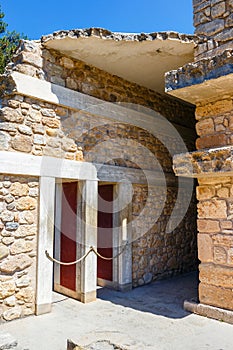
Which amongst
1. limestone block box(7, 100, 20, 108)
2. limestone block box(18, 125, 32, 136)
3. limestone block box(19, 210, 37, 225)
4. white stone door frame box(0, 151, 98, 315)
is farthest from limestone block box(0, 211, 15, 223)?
limestone block box(7, 100, 20, 108)

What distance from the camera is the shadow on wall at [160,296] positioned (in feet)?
14.5

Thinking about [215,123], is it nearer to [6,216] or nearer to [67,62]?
[67,62]

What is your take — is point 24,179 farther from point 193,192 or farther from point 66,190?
point 193,192

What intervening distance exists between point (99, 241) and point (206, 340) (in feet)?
9.17

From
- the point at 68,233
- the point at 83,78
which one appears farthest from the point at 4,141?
the point at 68,233

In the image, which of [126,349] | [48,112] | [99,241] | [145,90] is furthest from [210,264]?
[145,90]

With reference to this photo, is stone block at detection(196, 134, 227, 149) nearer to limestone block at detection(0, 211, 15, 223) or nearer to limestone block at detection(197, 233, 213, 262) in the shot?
limestone block at detection(197, 233, 213, 262)

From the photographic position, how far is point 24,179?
13.5ft

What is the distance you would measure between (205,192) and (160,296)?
6.89 feet

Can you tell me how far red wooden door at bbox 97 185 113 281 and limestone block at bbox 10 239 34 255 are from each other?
5.94 ft

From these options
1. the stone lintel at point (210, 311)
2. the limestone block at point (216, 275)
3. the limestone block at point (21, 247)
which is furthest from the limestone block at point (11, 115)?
the stone lintel at point (210, 311)

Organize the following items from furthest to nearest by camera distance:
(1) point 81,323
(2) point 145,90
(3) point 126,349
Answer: (2) point 145,90 → (1) point 81,323 → (3) point 126,349

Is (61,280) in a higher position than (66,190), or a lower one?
lower

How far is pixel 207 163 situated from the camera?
3.83 m
